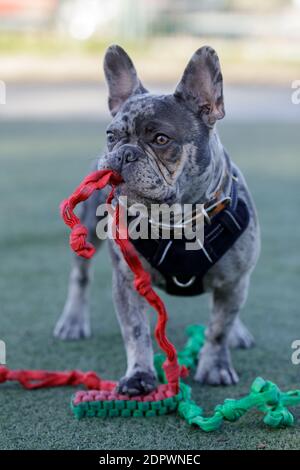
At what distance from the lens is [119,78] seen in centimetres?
347

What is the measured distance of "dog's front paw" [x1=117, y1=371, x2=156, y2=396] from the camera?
308cm

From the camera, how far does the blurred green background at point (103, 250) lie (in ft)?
9.46

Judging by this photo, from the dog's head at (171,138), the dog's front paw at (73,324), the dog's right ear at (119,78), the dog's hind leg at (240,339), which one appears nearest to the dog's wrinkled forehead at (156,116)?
the dog's head at (171,138)

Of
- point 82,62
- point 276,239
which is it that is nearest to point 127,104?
point 276,239

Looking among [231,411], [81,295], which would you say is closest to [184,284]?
[231,411]

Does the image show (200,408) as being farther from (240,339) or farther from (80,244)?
(240,339)

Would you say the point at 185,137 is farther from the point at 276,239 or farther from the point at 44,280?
the point at 276,239

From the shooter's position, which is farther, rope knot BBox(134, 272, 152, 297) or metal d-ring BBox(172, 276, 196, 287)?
metal d-ring BBox(172, 276, 196, 287)

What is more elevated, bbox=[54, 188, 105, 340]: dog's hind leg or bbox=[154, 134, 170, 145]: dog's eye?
bbox=[154, 134, 170, 145]: dog's eye

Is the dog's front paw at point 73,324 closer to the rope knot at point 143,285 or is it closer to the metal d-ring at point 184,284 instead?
the metal d-ring at point 184,284

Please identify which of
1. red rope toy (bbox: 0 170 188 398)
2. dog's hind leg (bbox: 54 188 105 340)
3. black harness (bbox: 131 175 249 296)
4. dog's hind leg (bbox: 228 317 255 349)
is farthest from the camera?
dog's hind leg (bbox: 54 188 105 340)

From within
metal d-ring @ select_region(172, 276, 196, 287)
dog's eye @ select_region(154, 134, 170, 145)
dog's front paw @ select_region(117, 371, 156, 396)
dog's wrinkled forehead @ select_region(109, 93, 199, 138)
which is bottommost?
dog's front paw @ select_region(117, 371, 156, 396)

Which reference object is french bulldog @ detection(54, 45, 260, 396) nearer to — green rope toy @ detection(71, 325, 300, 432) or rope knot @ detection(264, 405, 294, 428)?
green rope toy @ detection(71, 325, 300, 432)

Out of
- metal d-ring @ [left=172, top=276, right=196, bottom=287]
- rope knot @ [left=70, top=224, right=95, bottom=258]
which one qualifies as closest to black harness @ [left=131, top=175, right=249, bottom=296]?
metal d-ring @ [left=172, top=276, right=196, bottom=287]
